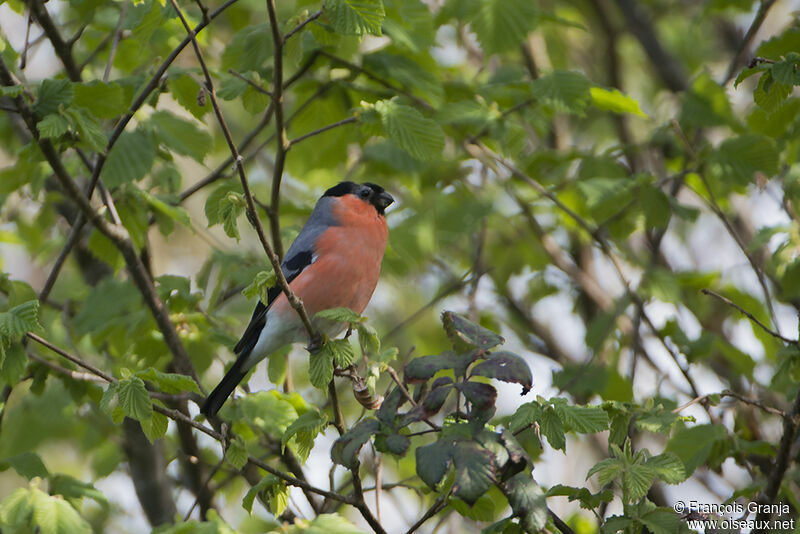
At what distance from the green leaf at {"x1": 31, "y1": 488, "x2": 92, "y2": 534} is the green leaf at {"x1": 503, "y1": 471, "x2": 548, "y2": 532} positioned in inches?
47.2

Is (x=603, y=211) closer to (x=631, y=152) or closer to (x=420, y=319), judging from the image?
(x=631, y=152)

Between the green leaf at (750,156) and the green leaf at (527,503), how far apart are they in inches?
85.6

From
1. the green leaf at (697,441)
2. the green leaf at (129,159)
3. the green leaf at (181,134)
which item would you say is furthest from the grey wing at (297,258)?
the green leaf at (697,441)

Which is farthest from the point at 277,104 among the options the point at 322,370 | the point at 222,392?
the point at 222,392

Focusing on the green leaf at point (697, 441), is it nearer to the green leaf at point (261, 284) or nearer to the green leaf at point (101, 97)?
the green leaf at point (261, 284)

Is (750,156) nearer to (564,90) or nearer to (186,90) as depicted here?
(564,90)

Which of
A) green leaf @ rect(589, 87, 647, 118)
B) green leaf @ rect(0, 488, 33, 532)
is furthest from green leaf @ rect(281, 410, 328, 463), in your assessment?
green leaf @ rect(589, 87, 647, 118)

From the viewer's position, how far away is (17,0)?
3691 millimetres

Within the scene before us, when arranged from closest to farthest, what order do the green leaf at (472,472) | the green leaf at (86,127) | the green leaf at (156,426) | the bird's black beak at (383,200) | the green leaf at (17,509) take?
the green leaf at (472,472) < the green leaf at (17,509) < the green leaf at (156,426) < the green leaf at (86,127) < the bird's black beak at (383,200)

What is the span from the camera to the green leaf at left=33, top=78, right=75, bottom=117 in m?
2.86

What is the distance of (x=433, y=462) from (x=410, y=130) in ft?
4.90

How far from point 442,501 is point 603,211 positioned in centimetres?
243

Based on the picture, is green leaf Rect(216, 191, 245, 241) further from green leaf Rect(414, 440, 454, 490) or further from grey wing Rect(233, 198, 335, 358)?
grey wing Rect(233, 198, 335, 358)

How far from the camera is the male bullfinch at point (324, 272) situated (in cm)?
374
